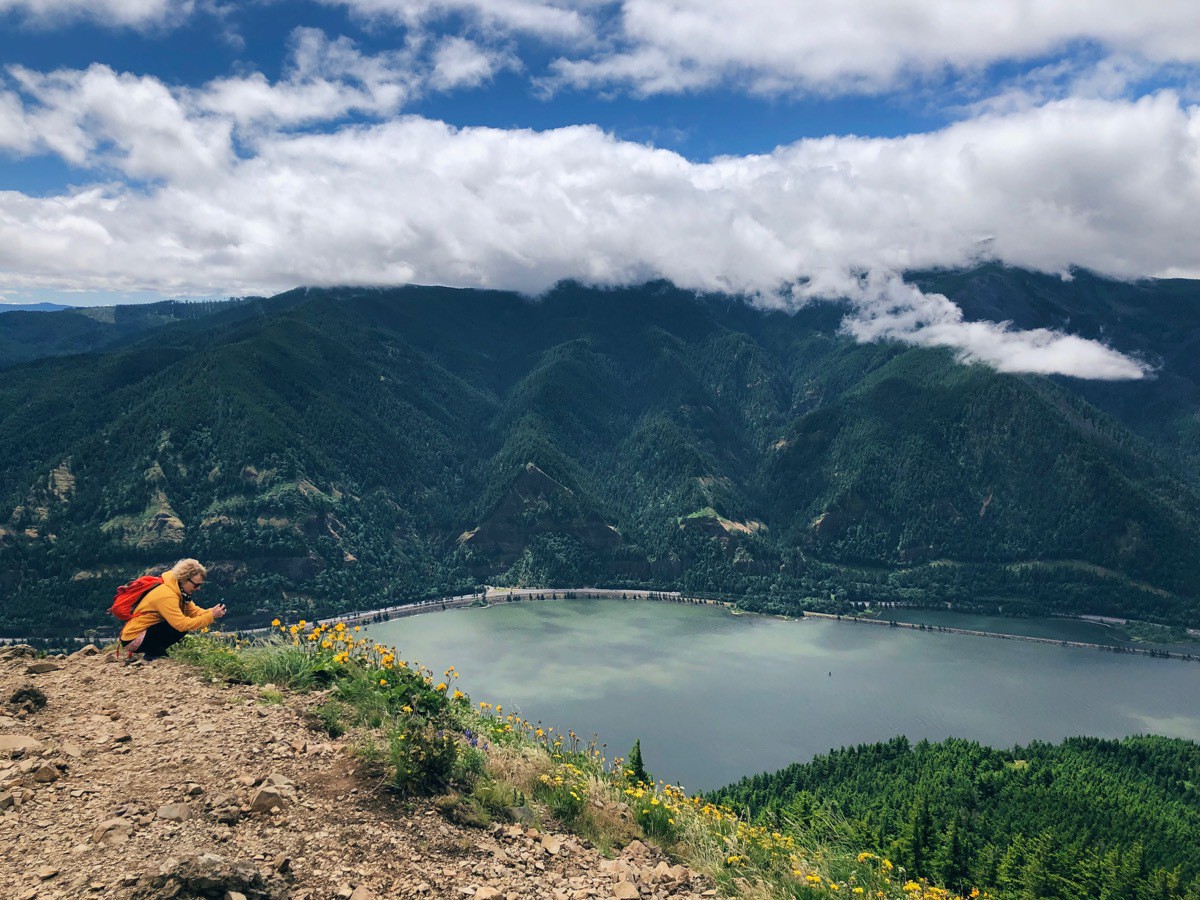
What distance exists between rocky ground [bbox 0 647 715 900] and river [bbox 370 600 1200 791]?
83.5 m

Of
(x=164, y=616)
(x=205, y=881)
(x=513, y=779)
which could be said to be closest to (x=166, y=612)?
(x=164, y=616)

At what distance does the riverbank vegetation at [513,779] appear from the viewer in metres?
9.27

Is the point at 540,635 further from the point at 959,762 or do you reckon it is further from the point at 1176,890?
the point at 1176,890

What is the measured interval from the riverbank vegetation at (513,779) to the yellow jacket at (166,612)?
0.55 m

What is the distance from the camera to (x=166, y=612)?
12.7m

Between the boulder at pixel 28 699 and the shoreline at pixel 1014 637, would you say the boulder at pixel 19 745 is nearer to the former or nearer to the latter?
the boulder at pixel 28 699

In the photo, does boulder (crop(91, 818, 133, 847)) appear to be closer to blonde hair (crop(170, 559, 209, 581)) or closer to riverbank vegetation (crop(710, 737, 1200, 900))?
blonde hair (crop(170, 559, 209, 581))

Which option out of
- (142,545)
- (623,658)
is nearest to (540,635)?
(623,658)

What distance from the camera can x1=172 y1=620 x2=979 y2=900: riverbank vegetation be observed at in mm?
9266

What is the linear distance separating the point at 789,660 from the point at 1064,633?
252 ft

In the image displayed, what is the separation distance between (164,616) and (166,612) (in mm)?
81

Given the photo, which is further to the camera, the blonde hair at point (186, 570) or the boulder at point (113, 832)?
the blonde hair at point (186, 570)

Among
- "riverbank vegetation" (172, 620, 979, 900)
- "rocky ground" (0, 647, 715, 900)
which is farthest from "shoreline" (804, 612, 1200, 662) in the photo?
"rocky ground" (0, 647, 715, 900)

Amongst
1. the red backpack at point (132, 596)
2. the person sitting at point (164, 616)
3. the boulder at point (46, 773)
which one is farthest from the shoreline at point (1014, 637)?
the boulder at point (46, 773)
